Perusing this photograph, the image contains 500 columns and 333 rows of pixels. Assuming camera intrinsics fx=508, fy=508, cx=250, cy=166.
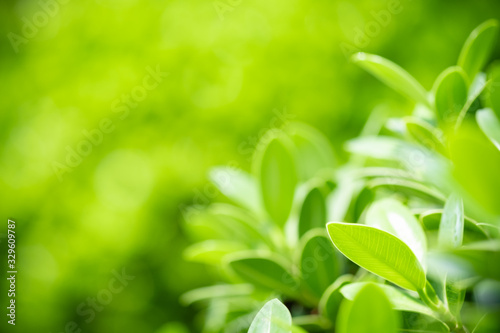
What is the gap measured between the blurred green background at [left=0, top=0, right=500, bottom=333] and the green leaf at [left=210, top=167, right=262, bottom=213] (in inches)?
44.3

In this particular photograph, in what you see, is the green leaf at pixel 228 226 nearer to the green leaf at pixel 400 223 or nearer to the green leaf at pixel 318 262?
the green leaf at pixel 318 262

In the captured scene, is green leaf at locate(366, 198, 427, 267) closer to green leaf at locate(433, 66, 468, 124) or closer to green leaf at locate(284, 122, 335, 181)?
green leaf at locate(433, 66, 468, 124)

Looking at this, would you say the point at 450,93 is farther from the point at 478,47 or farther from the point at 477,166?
the point at 477,166

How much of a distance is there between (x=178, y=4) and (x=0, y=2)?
4.88ft

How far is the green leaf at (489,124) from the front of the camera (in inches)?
17.4

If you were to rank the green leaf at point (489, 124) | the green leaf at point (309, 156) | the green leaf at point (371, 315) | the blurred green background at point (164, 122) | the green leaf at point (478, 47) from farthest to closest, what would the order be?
the blurred green background at point (164, 122)
the green leaf at point (309, 156)
the green leaf at point (478, 47)
the green leaf at point (489, 124)
the green leaf at point (371, 315)

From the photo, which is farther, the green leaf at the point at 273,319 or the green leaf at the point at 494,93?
the green leaf at the point at 494,93

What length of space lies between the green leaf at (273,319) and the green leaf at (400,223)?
0.12 m

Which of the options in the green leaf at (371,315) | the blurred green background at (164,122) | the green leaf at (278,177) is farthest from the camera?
the blurred green background at (164,122)

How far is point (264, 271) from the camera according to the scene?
0.61 meters

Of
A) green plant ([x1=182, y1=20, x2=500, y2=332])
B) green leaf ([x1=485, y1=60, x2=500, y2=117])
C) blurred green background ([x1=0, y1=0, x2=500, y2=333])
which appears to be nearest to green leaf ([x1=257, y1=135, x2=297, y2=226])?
green plant ([x1=182, y1=20, x2=500, y2=332])

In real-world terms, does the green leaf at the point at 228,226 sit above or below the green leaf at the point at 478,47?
below

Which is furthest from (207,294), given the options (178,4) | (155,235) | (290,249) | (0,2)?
(0,2)

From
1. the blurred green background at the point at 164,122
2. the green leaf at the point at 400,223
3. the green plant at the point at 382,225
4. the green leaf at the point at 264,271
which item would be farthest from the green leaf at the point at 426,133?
the blurred green background at the point at 164,122
